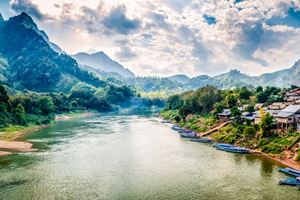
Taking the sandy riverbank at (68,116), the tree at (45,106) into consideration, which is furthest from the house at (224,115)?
the sandy riverbank at (68,116)

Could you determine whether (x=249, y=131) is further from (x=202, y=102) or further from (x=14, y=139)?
(x=14, y=139)

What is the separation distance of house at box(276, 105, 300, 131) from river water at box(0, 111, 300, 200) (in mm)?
12667

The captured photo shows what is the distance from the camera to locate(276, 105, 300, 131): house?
69438mm

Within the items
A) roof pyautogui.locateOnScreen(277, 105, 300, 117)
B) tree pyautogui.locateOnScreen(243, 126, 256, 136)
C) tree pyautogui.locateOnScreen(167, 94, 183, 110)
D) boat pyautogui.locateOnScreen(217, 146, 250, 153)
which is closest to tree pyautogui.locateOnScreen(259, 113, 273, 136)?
roof pyautogui.locateOnScreen(277, 105, 300, 117)

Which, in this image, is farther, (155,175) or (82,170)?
(82,170)

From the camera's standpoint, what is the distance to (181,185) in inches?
1831

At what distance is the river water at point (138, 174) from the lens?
4291cm

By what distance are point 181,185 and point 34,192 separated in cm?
2061

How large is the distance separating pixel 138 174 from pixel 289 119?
37.7 meters

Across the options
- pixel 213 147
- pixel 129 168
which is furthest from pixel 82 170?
pixel 213 147

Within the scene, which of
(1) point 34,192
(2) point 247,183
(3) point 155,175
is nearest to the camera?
(1) point 34,192

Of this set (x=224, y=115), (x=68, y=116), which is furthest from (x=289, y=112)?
(x=68, y=116)

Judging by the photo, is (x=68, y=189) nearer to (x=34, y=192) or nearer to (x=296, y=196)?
(x=34, y=192)

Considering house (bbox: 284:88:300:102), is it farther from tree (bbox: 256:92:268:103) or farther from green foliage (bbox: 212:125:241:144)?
green foliage (bbox: 212:125:241:144)
